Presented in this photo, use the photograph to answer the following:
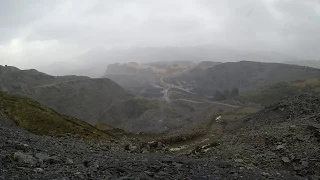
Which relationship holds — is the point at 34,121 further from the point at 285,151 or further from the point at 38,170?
the point at 285,151

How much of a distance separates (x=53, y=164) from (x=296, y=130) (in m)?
27.0

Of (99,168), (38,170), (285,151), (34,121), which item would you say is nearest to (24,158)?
(38,170)

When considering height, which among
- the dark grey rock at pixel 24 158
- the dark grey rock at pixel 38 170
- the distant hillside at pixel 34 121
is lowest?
the distant hillside at pixel 34 121

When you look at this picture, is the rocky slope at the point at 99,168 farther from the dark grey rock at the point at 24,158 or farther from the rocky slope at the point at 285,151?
the rocky slope at the point at 285,151

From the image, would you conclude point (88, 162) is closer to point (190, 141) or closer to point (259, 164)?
point (259, 164)

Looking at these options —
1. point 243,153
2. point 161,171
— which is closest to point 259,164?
point 243,153

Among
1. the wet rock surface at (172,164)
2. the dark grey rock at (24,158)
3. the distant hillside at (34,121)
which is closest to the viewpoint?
the wet rock surface at (172,164)

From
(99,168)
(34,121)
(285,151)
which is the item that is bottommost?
(34,121)

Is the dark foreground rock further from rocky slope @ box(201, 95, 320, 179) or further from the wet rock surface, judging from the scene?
rocky slope @ box(201, 95, 320, 179)

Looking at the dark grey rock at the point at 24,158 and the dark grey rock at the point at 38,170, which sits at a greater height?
the dark grey rock at the point at 24,158

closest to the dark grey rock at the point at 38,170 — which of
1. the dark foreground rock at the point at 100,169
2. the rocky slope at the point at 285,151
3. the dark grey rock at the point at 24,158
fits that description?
the dark foreground rock at the point at 100,169

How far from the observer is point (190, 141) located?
5638cm

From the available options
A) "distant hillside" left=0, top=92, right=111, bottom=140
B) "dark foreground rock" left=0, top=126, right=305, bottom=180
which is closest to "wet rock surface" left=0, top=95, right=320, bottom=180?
"dark foreground rock" left=0, top=126, right=305, bottom=180

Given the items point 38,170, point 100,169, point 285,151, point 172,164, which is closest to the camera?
point 38,170
